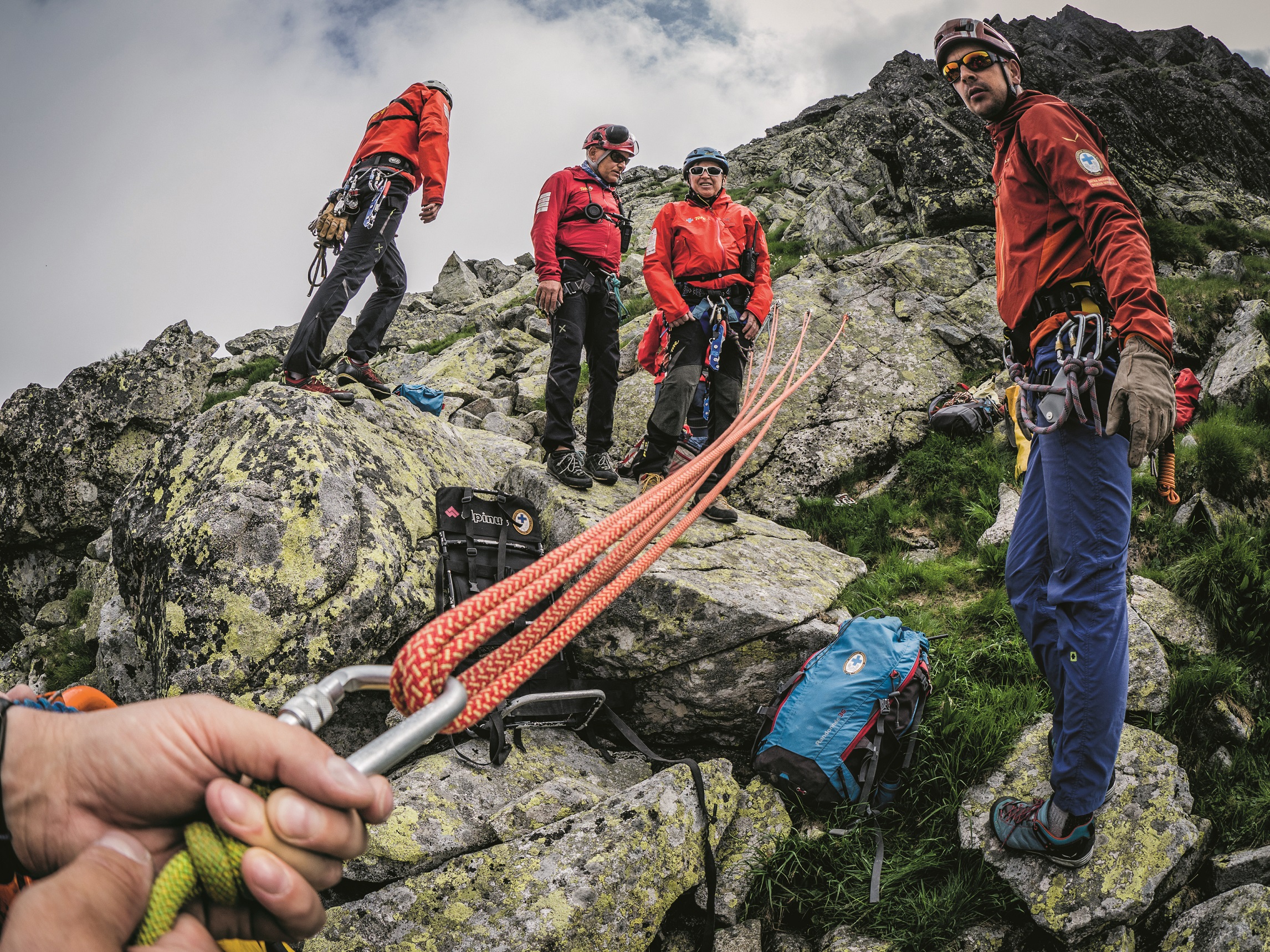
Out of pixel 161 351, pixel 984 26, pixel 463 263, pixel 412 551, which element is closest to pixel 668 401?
pixel 412 551

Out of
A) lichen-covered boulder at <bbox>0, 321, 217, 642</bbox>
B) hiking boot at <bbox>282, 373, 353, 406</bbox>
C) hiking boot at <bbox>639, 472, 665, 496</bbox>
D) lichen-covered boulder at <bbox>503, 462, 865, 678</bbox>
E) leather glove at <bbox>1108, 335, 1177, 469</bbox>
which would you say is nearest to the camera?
leather glove at <bbox>1108, 335, 1177, 469</bbox>

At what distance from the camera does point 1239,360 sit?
23.2ft

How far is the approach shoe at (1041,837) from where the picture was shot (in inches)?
115

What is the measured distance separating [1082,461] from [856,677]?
1702 millimetres

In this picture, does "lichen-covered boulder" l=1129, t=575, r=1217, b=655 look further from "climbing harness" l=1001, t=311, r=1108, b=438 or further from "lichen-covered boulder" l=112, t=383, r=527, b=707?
"lichen-covered boulder" l=112, t=383, r=527, b=707

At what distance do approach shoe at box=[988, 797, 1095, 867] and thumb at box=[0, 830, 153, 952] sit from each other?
3.40 m

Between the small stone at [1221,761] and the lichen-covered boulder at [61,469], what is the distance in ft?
41.0

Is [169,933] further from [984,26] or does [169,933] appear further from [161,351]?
[161,351]

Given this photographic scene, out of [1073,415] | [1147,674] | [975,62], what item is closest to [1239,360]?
[1147,674]

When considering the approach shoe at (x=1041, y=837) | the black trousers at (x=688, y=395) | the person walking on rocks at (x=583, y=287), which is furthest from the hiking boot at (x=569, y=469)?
the approach shoe at (x=1041, y=837)

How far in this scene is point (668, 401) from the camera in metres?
5.68

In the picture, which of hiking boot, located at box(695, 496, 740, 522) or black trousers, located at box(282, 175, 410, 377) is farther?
hiking boot, located at box(695, 496, 740, 522)

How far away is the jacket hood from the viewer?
10.7ft

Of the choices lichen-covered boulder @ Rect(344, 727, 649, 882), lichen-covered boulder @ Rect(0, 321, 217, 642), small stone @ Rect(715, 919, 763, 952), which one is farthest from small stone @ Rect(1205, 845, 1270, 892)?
lichen-covered boulder @ Rect(0, 321, 217, 642)
